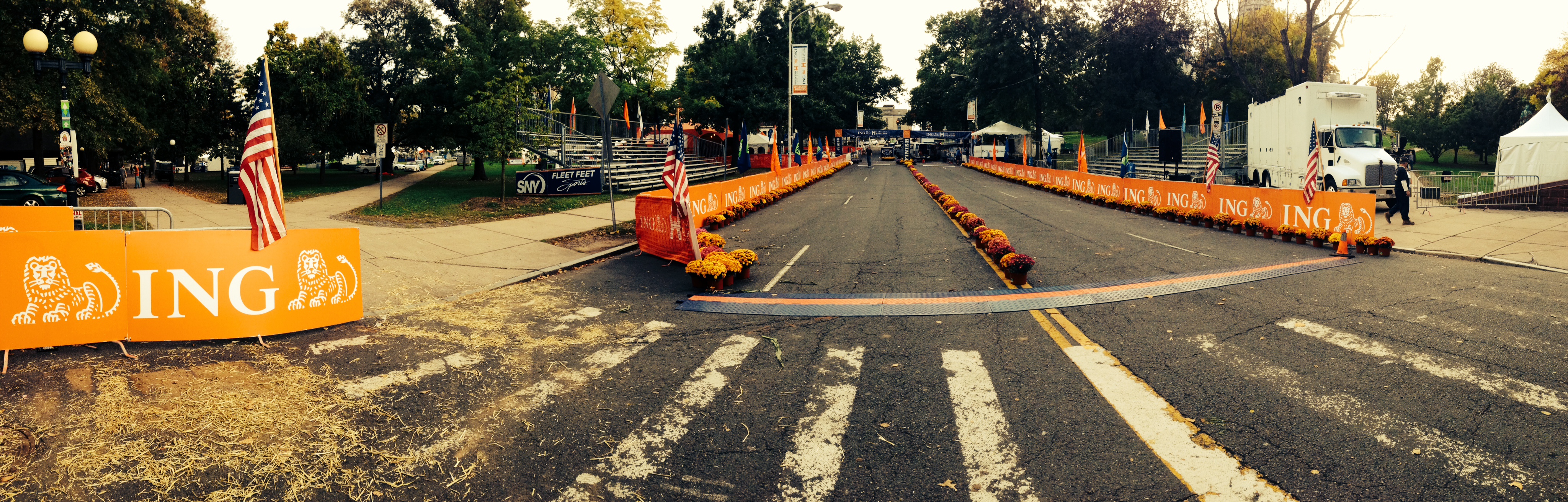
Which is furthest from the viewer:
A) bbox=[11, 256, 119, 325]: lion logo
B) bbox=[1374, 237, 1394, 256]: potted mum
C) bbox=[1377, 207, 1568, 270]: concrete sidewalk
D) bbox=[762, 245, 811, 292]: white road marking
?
bbox=[1377, 207, 1568, 270]: concrete sidewalk

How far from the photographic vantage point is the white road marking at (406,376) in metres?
5.75

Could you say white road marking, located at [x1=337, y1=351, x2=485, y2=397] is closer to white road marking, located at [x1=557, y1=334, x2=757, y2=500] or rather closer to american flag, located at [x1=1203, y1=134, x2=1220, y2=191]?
white road marking, located at [x1=557, y1=334, x2=757, y2=500]

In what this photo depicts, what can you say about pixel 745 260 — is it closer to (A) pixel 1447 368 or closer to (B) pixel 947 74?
(A) pixel 1447 368

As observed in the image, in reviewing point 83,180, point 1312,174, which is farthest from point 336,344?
point 83,180

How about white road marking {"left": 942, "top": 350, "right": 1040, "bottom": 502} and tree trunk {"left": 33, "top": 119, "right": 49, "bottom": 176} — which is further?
tree trunk {"left": 33, "top": 119, "right": 49, "bottom": 176}

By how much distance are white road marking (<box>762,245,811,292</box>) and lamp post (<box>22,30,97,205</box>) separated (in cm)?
1306

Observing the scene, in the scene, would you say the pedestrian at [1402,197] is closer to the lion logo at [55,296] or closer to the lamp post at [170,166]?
the lion logo at [55,296]

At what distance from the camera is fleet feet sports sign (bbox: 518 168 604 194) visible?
26.8 meters

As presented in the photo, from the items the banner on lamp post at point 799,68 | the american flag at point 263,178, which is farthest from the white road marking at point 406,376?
the banner on lamp post at point 799,68

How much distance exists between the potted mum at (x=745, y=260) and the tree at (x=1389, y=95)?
101867mm

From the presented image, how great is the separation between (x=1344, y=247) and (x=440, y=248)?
15459mm

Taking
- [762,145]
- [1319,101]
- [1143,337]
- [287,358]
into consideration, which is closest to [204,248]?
[287,358]

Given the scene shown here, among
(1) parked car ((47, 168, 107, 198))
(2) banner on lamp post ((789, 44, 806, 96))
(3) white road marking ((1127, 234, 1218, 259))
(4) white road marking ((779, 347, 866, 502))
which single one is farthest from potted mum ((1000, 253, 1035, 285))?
(2) banner on lamp post ((789, 44, 806, 96))

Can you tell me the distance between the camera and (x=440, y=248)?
13.7 metres
